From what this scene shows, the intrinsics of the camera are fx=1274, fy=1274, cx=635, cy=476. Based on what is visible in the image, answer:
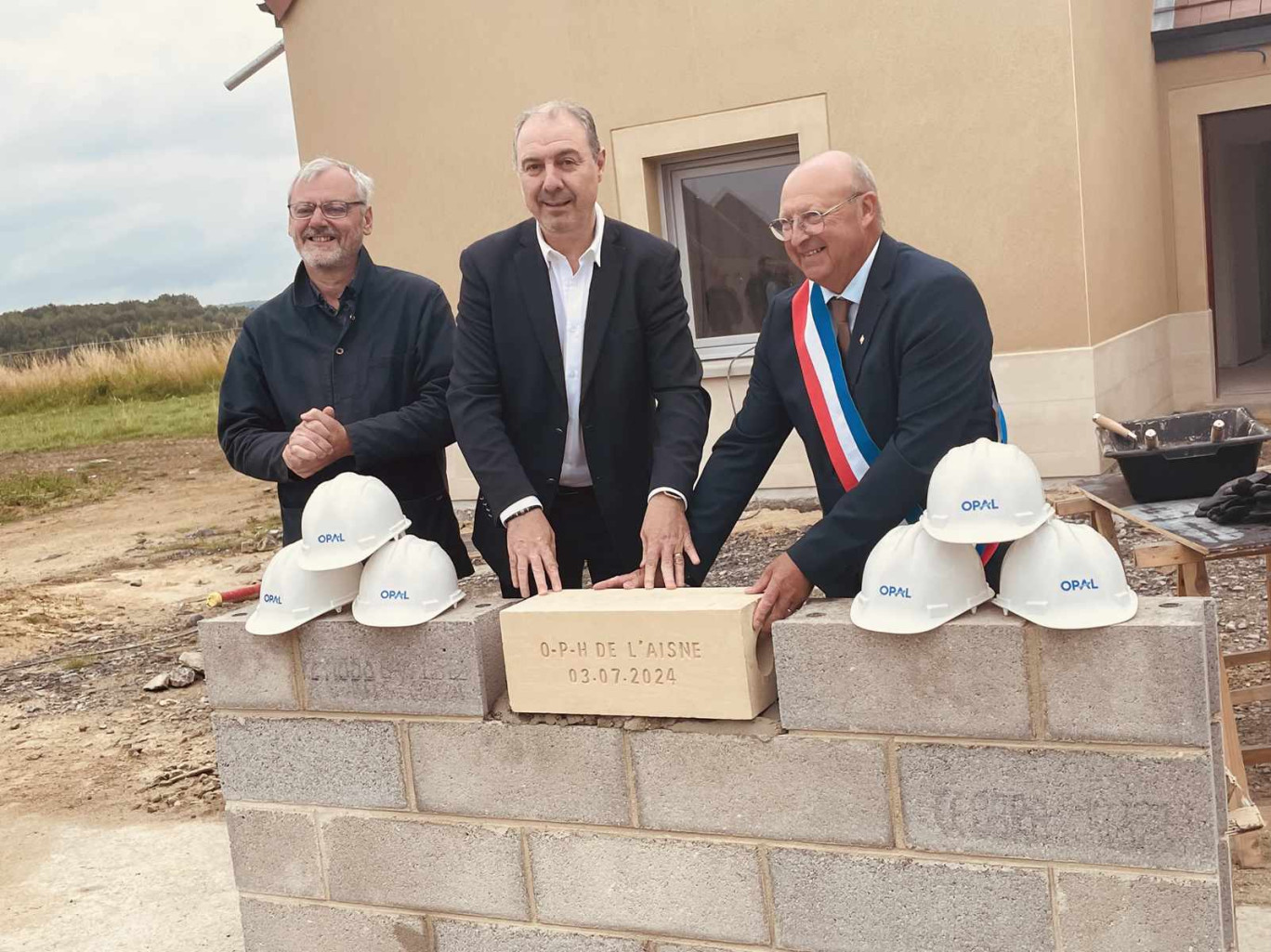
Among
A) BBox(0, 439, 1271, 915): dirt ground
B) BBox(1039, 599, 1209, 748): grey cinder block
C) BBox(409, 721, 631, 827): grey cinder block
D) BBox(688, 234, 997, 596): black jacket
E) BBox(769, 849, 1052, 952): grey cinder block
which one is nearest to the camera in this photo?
BBox(1039, 599, 1209, 748): grey cinder block

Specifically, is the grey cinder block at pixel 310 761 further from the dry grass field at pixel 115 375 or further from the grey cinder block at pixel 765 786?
the dry grass field at pixel 115 375

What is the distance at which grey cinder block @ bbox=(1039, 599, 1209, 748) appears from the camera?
2.36 metres

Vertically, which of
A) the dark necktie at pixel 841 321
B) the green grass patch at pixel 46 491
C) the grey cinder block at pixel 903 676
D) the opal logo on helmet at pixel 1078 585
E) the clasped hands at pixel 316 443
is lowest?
the green grass patch at pixel 46 491

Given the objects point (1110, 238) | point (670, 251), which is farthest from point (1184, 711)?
point (1110, 238)

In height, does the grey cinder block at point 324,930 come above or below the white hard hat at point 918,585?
below

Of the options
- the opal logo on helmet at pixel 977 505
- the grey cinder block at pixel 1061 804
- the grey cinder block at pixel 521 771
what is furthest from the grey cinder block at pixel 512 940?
the opal logo on helmet at pixel 977 505

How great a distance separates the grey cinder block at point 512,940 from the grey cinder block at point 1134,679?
47.4 inches

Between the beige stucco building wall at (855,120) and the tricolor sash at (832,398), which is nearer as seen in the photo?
the tricolor sash at (832,398)

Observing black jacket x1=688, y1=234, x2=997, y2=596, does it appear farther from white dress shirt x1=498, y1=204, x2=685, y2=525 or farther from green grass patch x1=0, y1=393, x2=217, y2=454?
green grass patch x1=0, y1=393, x2=217, y2=454

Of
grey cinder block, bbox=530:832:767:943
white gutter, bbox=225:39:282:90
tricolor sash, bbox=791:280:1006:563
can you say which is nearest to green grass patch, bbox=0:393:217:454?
white gutter, bbox=225:39:282:90

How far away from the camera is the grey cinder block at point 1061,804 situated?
7.97 ft

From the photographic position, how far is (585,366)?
11.4 ft

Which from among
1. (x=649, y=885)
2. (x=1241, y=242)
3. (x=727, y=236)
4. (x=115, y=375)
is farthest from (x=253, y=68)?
(x=115, y=375)

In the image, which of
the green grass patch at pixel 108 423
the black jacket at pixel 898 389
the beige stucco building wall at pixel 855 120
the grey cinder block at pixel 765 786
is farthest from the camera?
the green grass patch at pixel 108 423
